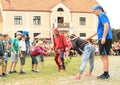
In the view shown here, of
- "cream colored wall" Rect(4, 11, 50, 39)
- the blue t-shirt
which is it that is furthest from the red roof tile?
the blue t-shirt

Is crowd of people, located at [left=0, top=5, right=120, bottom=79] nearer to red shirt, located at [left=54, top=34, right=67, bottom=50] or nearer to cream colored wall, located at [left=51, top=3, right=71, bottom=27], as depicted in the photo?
red shirt, located at [left=54, top=34, right=67, bottom=50]

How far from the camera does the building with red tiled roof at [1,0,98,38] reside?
63750 mm

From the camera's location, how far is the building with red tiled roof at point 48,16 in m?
63.8

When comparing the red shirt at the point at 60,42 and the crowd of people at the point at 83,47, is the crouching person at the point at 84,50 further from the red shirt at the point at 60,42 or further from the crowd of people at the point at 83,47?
the red shirt at the point at 60,42

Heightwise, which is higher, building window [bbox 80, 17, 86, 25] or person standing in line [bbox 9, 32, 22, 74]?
building window [bbox 80, 17, 86, 25]

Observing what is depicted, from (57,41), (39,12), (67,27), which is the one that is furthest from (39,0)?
(57,41)

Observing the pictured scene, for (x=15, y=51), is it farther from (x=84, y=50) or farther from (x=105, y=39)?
(x=105, y=39)

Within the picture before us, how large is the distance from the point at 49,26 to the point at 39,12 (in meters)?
2.87

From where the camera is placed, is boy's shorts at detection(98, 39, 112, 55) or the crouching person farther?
the crouching person

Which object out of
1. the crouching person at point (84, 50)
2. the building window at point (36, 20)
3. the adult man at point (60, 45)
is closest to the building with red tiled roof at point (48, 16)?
the building window at point (36, 20)

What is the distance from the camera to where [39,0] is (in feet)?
217

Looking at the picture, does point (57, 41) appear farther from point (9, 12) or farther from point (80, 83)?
point (9, 12)

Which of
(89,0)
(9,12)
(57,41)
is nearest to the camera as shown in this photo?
(57,41)

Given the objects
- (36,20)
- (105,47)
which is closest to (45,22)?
(36,20)
